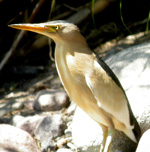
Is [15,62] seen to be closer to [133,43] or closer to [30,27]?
[133,43]

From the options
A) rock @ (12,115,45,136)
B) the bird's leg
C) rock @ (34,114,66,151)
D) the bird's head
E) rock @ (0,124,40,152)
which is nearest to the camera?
the bird's head

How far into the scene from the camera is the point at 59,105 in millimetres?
3678

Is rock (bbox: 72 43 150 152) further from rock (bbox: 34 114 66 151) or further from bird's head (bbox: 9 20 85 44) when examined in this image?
bird's head (bbox: 9 20 85 44)

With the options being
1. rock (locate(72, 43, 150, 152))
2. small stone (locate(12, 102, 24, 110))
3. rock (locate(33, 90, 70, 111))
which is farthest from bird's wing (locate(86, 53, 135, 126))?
small stone (locate(12, 102, 24, 110))

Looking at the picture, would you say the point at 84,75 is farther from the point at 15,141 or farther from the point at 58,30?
the point at 15,141

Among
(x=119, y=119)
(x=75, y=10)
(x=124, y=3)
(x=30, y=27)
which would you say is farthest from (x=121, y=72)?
(x=124, y=3)

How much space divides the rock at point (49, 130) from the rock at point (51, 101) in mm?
469

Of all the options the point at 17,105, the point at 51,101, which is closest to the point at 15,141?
the point at 51,101

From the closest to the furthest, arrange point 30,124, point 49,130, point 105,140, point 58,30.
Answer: point 58,30 → point 105,140 → point 49,130 → point 30,124

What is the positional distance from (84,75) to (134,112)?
78cm

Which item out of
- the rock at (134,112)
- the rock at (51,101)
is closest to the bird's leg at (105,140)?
the rock at (134,112)

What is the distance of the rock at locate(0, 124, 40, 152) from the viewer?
2689mm

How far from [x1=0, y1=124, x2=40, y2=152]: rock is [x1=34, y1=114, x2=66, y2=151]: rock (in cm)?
16

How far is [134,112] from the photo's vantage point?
2.79 m
